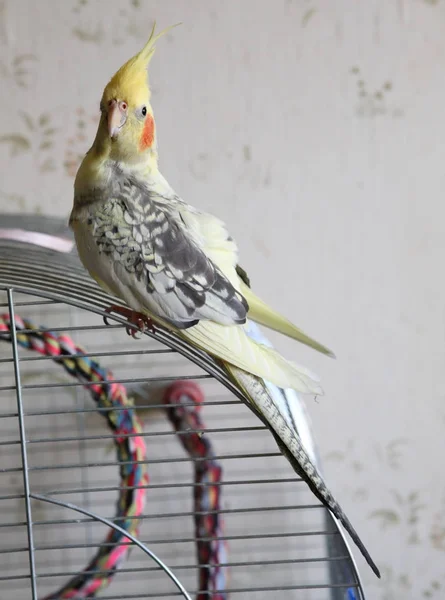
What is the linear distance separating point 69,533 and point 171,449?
23 cm

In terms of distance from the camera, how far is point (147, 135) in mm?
633

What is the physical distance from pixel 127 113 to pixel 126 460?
556mm

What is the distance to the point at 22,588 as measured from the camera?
1.09 m

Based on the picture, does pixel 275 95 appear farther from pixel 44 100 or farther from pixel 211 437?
pixel 211 437

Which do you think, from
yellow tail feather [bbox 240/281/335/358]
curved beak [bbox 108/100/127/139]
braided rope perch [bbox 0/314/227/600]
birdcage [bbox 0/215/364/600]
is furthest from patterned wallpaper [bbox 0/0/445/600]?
curved beak [bbox 108/100/127/139]

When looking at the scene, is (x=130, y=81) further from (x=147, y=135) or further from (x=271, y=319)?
(x=271, y=319)

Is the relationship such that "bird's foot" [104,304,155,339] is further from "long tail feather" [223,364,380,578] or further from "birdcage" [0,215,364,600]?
"birdcage" [0,215,364,600]

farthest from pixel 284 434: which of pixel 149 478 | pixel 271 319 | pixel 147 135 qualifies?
pixel 149 478

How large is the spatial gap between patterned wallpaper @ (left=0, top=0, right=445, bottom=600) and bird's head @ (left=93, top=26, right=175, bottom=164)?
0.46 meters

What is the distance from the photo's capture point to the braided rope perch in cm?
92

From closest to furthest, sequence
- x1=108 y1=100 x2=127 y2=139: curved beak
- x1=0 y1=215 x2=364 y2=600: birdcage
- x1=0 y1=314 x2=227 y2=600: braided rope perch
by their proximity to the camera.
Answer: x1=108 y1=100 x2=127 y2=139: curved beak < x1=0 y1=314 x2=227 y2=600: braided rope perch < x1=0 y1=215 x2=364 y2=600: birdcage

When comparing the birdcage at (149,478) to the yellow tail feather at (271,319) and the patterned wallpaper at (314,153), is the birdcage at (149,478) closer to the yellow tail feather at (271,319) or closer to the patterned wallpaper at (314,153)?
the patterned wallpaper at (314,153)

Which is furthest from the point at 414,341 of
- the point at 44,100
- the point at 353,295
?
the point at 44,100

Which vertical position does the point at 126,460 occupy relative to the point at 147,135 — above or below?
below
